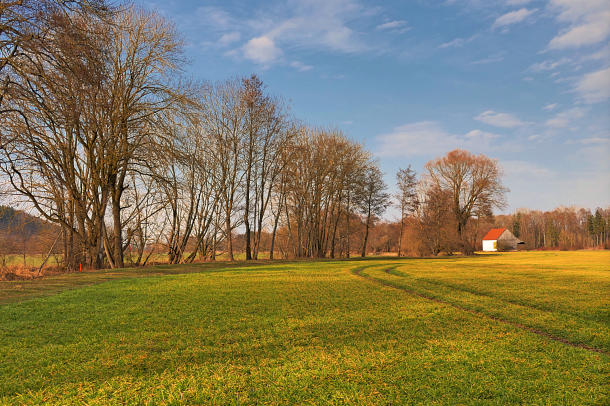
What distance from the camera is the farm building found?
77125 mm

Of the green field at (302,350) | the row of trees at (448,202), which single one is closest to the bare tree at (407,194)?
the row of trees at (448,202)

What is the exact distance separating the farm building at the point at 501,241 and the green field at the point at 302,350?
77.3 m

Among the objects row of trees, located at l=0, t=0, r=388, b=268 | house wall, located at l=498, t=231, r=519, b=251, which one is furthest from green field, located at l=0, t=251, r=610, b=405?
house wall, located at l=498, t=231, r=519, b=251

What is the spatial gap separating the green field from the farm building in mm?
77291

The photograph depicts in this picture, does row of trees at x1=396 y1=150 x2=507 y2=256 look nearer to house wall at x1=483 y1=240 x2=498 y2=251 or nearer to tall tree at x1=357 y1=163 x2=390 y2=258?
tall tree at x1=357 y1=163 x2=390 y2=258

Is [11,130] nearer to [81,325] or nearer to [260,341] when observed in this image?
[81,325]

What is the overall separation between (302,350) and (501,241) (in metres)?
86.1

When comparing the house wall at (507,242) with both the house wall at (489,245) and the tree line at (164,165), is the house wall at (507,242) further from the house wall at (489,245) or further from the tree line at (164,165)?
the tree line at (164,165)

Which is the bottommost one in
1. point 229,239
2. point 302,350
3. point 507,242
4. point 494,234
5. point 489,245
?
point 489,245

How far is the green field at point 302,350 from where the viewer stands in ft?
10.9

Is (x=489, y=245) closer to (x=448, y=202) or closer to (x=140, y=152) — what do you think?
(x=448, y=202)

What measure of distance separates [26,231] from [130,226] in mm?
6723

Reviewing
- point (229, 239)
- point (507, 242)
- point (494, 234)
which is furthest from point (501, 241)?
point (229, 239)

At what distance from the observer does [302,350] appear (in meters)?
4.56
